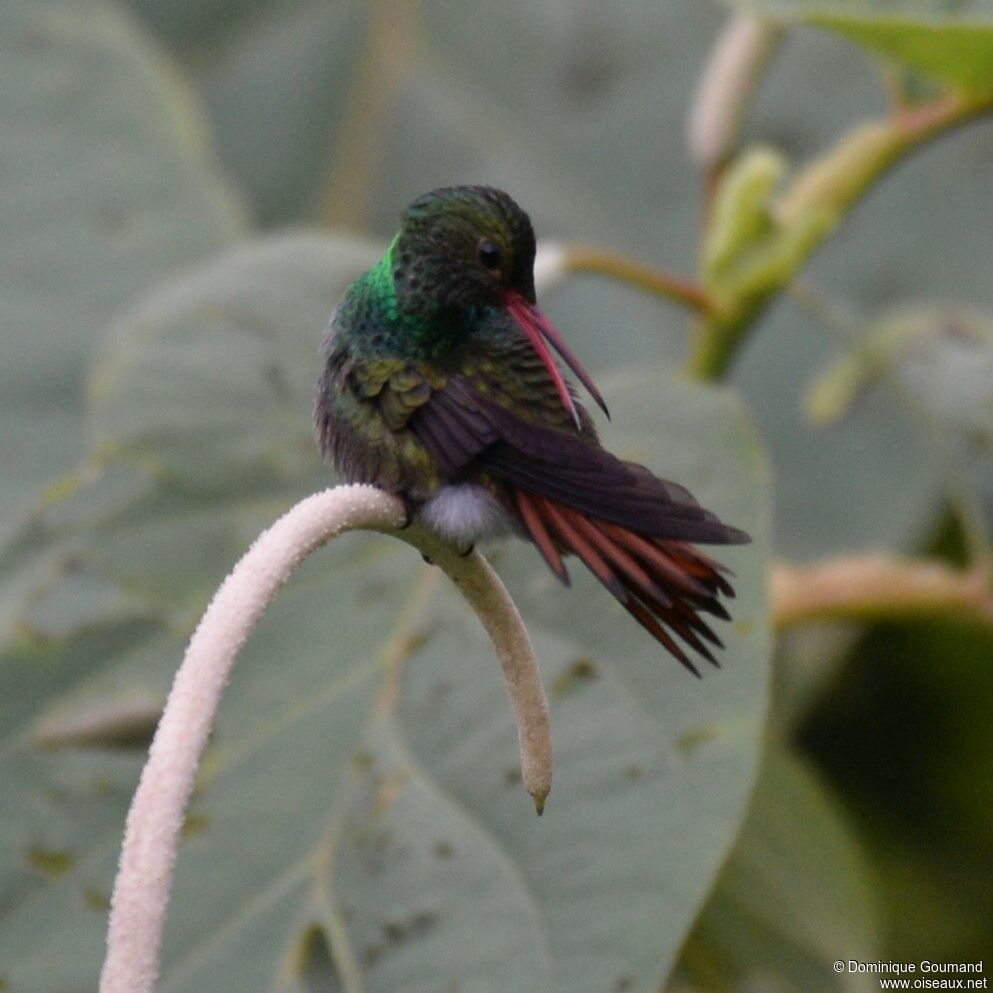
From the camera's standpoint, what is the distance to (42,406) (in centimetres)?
215

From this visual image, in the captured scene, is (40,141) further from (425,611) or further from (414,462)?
(414,462)

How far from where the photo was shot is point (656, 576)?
844 millimetres

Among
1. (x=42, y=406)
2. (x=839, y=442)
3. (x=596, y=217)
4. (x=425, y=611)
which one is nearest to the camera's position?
(x=425, y=611)

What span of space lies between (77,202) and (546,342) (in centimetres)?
146

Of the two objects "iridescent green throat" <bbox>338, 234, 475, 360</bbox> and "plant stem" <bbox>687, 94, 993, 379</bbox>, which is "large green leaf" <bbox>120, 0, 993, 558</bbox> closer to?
"plant stem" <bbox>687, 94, 993, 379</bbox>

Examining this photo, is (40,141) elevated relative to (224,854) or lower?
elevated

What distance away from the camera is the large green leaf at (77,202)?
2.17 meters

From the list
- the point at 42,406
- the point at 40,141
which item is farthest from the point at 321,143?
the point at 42,406

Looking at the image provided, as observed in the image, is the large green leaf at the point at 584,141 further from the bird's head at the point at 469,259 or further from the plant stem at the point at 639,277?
the bird's head at the point at 469,259

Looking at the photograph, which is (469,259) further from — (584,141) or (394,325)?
(584,141)

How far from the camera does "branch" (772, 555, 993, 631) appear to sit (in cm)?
163

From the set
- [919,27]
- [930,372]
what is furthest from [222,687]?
[930,372]

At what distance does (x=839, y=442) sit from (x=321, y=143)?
3.39ft

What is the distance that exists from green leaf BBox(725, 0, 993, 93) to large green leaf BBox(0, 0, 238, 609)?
3.07 feet
